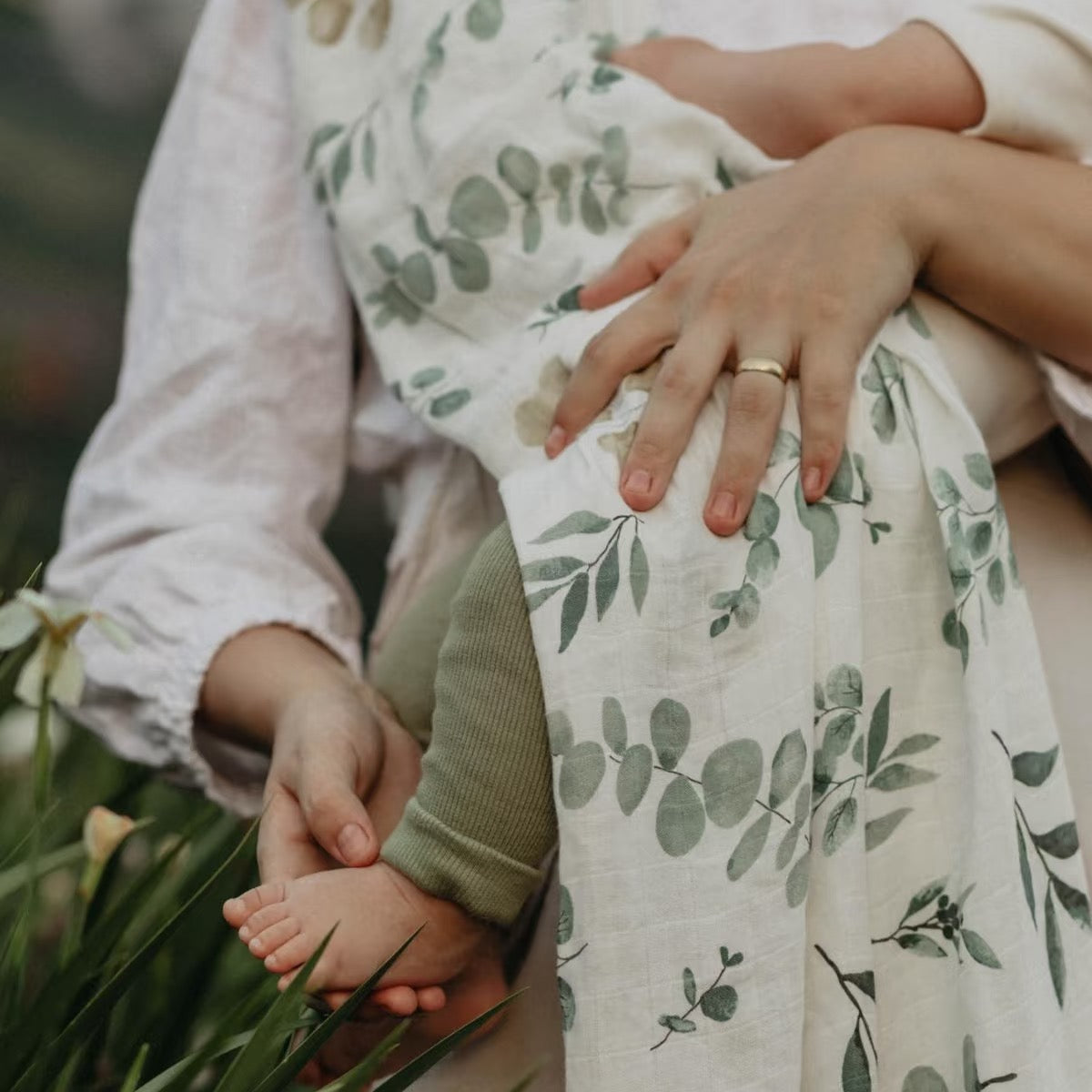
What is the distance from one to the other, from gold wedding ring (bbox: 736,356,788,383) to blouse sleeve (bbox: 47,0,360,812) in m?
0.39

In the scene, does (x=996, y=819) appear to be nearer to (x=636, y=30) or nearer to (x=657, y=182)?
(x=657, y=182)

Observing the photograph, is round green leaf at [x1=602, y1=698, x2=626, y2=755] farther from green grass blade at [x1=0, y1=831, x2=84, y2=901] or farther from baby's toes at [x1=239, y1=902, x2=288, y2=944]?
green grass blade at [x1=0, y1=831, x2=84, y2=901]

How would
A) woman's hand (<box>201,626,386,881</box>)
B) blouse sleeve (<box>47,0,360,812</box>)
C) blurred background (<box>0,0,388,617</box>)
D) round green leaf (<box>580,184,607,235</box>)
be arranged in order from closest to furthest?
woman's hand (<box>201,626,386,881</box>) < round green leaf (<box>580,184,607,235</box>) < blouse sleeve (<box>47,0,360,812</box>) < blurred background (<box>0,0,388,617</box>)

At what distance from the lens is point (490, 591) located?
64 centimetres

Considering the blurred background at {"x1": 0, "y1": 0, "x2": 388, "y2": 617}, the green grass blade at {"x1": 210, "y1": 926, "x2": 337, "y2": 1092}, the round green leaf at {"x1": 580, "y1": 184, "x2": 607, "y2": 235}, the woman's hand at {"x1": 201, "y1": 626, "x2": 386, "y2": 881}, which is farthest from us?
the blurred background at {"x1": 0, "y1": 0, "x2": 388, "y2": 617}

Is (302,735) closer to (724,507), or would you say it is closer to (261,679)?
(261,679)

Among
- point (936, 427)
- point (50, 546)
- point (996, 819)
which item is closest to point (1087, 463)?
point (936, 427)

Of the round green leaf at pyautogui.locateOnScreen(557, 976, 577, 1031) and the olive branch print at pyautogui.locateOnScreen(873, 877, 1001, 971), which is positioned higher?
the olive branch print at pyautogui.locateOnScreen(873, 877, 1001, 971)

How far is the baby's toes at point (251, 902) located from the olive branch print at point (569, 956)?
134 mm

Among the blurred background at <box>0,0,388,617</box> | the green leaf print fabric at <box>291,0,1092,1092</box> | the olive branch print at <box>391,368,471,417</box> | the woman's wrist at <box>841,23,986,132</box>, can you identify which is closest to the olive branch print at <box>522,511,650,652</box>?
the green leaf print fabric at <box>291,0,1092,1092</box>

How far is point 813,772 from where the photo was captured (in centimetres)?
63

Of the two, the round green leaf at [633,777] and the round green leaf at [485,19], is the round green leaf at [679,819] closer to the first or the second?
the round green leaf at [633,777]

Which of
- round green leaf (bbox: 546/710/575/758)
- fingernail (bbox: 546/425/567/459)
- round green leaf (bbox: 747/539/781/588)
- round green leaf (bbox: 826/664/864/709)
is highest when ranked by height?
round green leaf (bbox: 747/539/781/588)

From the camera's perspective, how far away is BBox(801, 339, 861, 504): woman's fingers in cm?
64
